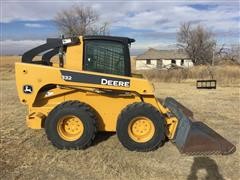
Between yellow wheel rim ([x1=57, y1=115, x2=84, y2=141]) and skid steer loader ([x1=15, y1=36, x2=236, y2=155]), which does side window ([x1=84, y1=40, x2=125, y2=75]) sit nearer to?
skid steer loader ([x1=15, y1=36, x2=236, y2=155])

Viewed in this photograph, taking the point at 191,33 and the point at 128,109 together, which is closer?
the point at 128,109

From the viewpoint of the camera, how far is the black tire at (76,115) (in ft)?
23.0

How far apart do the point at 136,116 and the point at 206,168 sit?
166cm

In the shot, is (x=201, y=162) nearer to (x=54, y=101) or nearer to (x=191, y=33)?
(x=54, y=101)

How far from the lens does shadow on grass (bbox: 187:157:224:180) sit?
18.9 ft

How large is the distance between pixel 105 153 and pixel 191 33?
196ft

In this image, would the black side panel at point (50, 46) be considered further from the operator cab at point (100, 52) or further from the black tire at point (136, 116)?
the black tire at point (136, 116)

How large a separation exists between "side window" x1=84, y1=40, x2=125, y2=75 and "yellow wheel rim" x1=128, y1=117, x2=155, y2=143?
42.8 inches

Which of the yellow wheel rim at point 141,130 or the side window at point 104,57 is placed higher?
the side window at point 104,57

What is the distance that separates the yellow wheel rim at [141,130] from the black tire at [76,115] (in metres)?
0.74

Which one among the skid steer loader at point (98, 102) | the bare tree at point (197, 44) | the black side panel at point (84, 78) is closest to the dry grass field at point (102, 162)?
the skid steer loader at point (98, 102)

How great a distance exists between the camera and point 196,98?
590 inches

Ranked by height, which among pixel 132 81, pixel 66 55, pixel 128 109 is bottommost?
pixel 128 109

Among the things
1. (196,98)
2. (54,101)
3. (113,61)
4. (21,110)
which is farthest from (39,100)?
(196,98)
